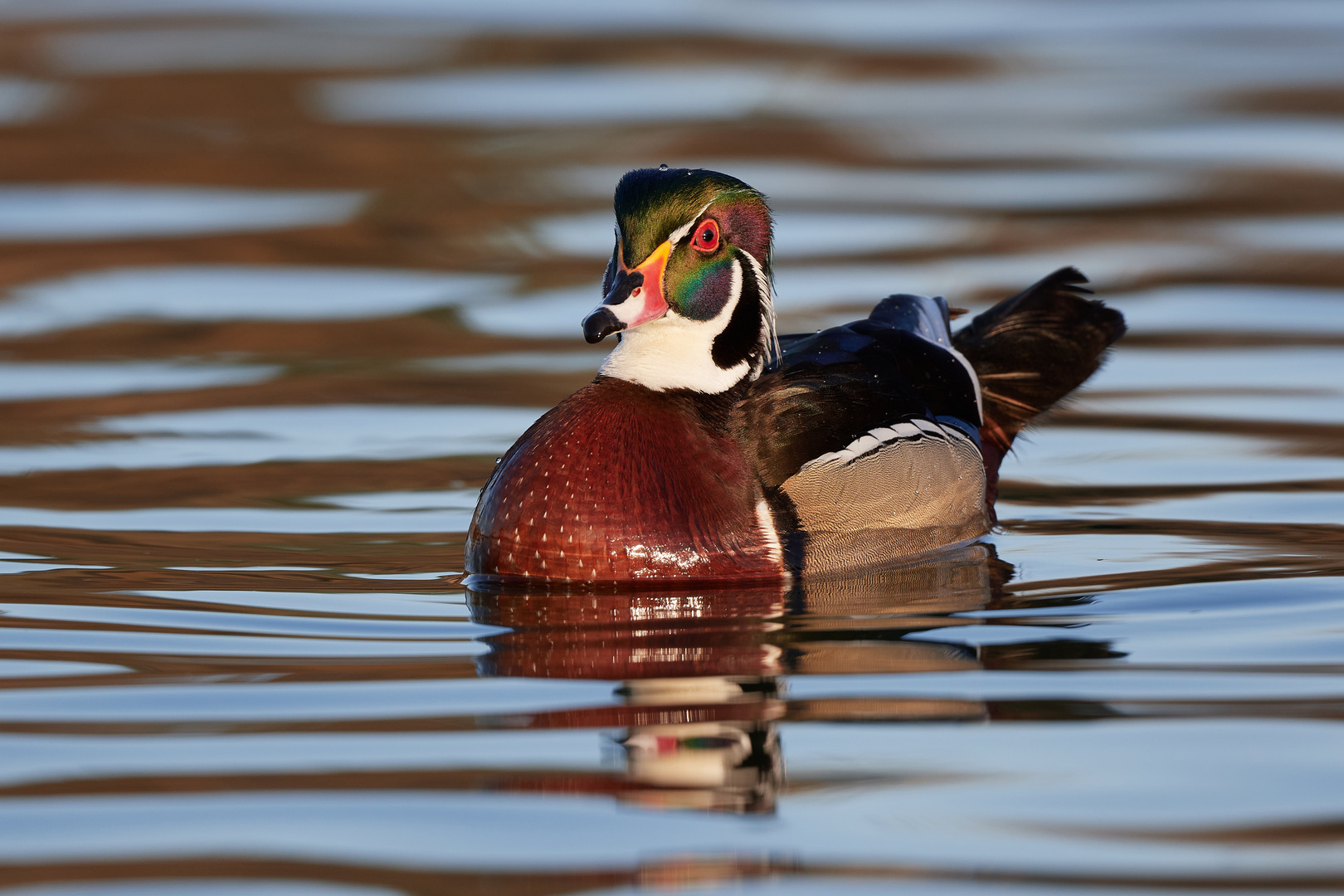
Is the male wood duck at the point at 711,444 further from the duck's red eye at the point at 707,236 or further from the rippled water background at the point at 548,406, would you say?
the rippled water background at the point at 548,406

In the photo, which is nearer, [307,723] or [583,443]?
[307,723]

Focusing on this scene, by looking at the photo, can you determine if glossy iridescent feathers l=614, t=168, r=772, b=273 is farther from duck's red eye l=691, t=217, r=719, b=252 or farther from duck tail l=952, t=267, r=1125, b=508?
duck tail l=952, t=267, r=1125, b=508

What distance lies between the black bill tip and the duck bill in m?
0.01

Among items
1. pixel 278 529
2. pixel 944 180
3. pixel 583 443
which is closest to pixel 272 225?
pixel 944 180

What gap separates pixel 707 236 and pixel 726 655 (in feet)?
5.48

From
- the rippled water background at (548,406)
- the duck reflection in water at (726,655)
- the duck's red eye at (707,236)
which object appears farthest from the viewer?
the duck's red eye at (707,236)

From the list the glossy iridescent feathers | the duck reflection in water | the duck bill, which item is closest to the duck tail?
the duck reflection in water

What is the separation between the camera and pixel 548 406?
985cm

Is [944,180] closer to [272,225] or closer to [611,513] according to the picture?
[272,225]

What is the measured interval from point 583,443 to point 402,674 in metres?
1.36

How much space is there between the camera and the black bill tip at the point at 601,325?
6457 mm

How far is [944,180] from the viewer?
49.8ft

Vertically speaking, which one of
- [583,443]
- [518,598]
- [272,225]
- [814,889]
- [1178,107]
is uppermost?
[1178,107]

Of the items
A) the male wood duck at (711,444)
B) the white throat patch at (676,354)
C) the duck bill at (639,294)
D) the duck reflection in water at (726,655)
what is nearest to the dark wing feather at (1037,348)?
the male wood duck at (711,444)
